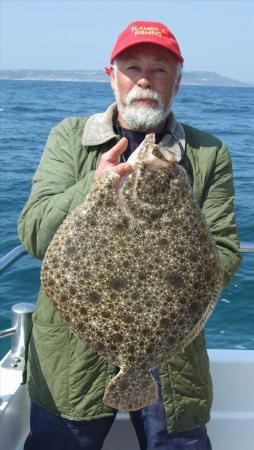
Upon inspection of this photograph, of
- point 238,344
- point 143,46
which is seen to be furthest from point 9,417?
point 238,344

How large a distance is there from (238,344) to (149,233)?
5.61 m

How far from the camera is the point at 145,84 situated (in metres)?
→ 2.48

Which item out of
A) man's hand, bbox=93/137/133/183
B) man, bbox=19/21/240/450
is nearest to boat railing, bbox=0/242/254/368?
man, bbox=19/21/240/450

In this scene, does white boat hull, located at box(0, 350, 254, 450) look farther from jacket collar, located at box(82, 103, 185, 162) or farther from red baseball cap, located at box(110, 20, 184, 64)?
red baseball cap, located at box(110, 20, 184, 64)

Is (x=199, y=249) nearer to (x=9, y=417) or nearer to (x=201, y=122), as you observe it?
(x=9, y=417)

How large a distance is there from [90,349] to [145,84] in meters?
1.13

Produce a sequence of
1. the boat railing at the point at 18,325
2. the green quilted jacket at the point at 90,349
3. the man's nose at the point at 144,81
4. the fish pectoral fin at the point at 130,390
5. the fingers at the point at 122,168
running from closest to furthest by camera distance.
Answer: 1. the fingers at the point at 122,168
2. the fish pectoral fin at the point at 130,390
3. the man's nose at the point at 144,81
4. the green quilted jacket at the point at 90,349
5. the boat railing at the point at 18,325

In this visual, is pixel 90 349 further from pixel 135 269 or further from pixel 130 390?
pixel 135 269

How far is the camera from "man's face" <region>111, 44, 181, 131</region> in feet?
8.17

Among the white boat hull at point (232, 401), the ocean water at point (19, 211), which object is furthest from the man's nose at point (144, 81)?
the white boat hull at point (232, 401)

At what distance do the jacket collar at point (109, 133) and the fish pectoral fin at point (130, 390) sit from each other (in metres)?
0.96

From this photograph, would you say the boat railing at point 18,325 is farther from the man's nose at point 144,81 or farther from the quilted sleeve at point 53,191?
the man's nose at point 144,81

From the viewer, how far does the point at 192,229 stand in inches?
81.6

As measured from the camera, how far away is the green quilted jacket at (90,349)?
2.63 m
